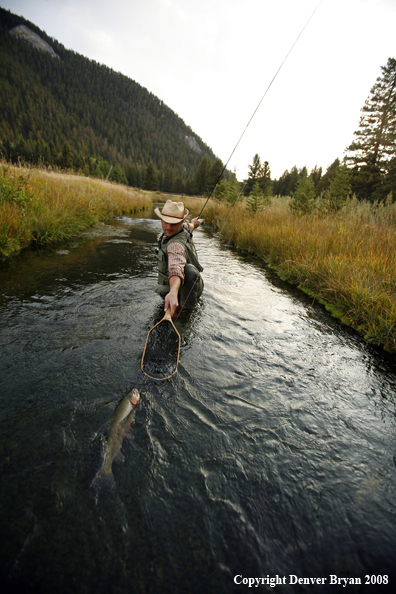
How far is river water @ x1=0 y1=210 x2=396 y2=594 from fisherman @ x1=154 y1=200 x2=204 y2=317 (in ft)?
2.45

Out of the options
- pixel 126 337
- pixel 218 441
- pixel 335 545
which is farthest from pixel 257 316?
pixel 335 545

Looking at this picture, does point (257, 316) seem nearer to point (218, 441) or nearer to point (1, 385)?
point (218, 441)

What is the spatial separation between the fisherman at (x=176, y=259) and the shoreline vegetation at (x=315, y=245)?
3025 millimetres

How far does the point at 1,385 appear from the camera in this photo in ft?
8.32

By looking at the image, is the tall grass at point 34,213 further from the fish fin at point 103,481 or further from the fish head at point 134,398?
the fish fin at point 103,481

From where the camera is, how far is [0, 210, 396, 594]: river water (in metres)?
1.48

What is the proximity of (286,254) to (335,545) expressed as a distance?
22.3 ft

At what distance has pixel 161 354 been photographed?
3.33 metres

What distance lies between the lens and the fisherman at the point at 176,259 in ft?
10.6

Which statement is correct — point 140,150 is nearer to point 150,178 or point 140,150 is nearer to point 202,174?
point 150,178

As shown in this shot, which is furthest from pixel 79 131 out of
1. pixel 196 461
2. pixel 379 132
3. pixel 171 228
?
pixel 196 461

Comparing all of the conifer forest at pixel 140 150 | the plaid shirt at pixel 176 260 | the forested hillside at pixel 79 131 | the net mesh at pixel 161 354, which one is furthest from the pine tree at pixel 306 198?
the forested hillside at pixel 79 131

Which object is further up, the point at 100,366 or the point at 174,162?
the point at 174,162

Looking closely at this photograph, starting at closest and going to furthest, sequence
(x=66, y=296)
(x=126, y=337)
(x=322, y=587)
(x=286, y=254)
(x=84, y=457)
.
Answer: (x=322, y=587) → (x=84, y=457) → (x=126, y=337) → (x=66, y=296) → (x=286, y=254)
